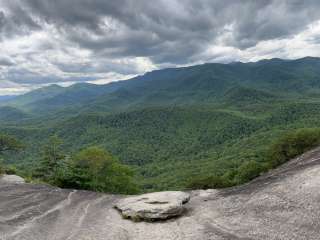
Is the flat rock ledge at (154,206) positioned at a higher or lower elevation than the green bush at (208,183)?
higher

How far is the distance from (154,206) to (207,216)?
3.53 metres

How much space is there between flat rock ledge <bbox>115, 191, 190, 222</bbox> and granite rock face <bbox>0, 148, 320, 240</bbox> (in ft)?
1.41

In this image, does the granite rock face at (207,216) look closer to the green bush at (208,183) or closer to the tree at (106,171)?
the tree at (106,171)

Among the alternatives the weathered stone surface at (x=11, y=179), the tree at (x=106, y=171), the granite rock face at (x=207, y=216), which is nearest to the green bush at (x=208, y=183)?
the tree at (x=106, y=171)

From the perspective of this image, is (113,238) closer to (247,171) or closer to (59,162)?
(59,162)

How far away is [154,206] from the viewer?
20391mm

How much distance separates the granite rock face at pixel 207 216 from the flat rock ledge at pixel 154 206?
17.0 inches

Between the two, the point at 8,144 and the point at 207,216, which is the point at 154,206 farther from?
the point at 8,144

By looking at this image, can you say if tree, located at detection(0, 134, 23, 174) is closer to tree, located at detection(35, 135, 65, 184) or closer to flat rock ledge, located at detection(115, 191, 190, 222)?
tree, located at detection(35, 135, 65, 184)

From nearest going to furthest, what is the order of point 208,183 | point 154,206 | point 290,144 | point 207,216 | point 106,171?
point 207,216 → point 154,206 → point 106,171 → point 208,183 → point 290,144

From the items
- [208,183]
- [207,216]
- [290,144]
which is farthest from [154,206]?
[290,144]

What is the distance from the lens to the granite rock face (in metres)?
16.0

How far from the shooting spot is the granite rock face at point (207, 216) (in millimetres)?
15969

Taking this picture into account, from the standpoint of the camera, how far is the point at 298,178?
20016mm
